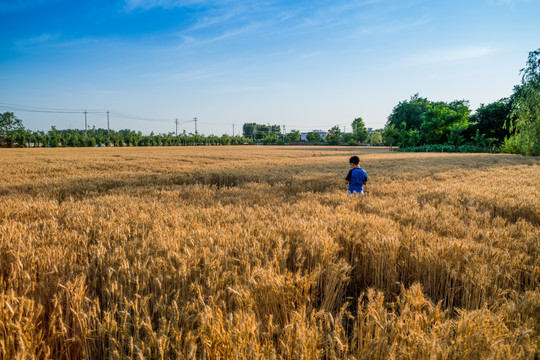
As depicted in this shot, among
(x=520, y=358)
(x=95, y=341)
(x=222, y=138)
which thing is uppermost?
(x=222, y=138)

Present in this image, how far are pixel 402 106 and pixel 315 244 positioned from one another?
10868cm

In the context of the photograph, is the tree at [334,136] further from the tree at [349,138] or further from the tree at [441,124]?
the tree at [441,124]

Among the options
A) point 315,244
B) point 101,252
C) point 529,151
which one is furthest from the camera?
point 529,151

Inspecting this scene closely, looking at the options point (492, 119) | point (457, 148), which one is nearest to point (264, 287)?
point (457, 148)

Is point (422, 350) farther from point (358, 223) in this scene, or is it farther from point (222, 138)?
point (222, 138)

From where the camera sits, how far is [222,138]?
141 metres

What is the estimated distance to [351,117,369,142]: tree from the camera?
130 meters

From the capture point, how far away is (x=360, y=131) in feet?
429

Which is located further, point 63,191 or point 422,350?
point 63,191

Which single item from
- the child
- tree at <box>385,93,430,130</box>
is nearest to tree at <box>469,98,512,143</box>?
tree at <box>385,93,430,130</box>

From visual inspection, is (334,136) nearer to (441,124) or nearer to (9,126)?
(441,124)

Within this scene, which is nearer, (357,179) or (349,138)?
(357,179)

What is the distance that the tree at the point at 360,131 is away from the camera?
129625 millimetres

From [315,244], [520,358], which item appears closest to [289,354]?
[520,358]
